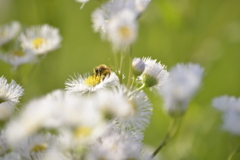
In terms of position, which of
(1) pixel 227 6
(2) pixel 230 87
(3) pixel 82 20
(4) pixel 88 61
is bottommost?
(2) pixel 230 87

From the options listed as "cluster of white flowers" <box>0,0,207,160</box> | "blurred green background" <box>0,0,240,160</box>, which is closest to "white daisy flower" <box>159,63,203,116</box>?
"cluster of white flowers" <box>0,0,207,160</box>

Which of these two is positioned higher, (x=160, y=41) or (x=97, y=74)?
(x=160, y=41)

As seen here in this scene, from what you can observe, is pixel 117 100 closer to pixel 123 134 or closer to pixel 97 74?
pixel 123 134

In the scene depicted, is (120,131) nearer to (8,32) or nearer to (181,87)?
(181,87)

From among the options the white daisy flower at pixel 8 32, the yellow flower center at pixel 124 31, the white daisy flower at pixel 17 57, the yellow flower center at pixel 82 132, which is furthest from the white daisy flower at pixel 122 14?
the white daisy flower at pixel 8 32

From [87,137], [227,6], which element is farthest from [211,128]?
[87,137]

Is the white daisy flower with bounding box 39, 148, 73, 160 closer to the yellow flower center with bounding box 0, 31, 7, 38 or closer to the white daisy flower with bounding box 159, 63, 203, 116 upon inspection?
the white daisy flower with bounding box 159, 63, 203, 116
